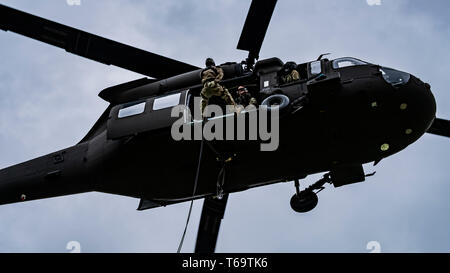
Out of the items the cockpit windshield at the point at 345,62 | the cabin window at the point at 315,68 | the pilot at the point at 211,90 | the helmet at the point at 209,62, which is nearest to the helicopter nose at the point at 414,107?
the cockpit windshield at the point at 345,62

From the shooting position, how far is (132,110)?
11539mm

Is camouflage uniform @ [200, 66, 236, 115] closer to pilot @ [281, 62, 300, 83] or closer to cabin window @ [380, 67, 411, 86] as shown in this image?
pilot @ [281, 62, 300, 83]

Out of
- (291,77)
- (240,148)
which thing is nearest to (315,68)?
(291,77)

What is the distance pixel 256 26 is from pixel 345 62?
186 centimetres

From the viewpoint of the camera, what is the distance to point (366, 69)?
1088 cm

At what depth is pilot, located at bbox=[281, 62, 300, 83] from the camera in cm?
1130

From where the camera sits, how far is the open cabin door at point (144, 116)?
36.2 feet

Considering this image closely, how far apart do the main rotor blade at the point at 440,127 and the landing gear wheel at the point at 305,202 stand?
3.08m

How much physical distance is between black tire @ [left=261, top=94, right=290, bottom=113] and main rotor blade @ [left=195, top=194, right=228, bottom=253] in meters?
3.10

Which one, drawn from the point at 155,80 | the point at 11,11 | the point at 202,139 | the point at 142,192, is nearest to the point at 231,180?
the point at 202,139

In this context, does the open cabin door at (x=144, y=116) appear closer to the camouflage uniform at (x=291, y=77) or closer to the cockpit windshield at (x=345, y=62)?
the camouflage uniform at (x=291, y=77)
